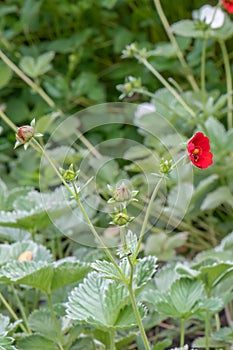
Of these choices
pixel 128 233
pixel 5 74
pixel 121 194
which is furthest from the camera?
pixel 5 74

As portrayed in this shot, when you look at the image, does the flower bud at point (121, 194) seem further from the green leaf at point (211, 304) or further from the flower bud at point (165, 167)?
the green leaf at point (211, 304)

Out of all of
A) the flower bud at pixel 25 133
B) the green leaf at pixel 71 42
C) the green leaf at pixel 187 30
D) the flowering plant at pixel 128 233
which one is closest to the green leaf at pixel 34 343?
the flowering plant at pixel 128 233

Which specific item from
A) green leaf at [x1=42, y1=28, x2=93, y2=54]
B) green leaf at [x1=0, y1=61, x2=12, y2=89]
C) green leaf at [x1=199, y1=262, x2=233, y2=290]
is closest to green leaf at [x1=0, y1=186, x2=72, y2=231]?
green leaf at [x1=199, y1=262, x2=233, y2=290]

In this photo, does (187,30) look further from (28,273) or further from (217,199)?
(28,273)

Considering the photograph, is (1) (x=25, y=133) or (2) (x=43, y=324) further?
(2) (x=43, y=324)

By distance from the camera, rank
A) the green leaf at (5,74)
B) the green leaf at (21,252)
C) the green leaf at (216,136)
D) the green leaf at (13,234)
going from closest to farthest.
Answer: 1. the green leaf at (21,252)
2. the green leaf at (13,234)
3. the green leaf at (216,136)
4. the green leaf at (5,74)

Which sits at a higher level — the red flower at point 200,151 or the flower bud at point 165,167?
the flower bud at point 165,167

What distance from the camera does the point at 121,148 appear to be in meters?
1.57

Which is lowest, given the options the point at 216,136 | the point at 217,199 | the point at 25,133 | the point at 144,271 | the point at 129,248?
the point at 217,199

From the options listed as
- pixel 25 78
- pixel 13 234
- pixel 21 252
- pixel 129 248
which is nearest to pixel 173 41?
pixel 25 78

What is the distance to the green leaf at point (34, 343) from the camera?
Answer: 3.28 feet

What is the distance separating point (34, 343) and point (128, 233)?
252 mm

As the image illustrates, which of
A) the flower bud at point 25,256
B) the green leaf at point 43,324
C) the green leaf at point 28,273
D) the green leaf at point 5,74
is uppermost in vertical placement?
the green leaf at point 28,273

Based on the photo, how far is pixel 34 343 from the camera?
1.00m
